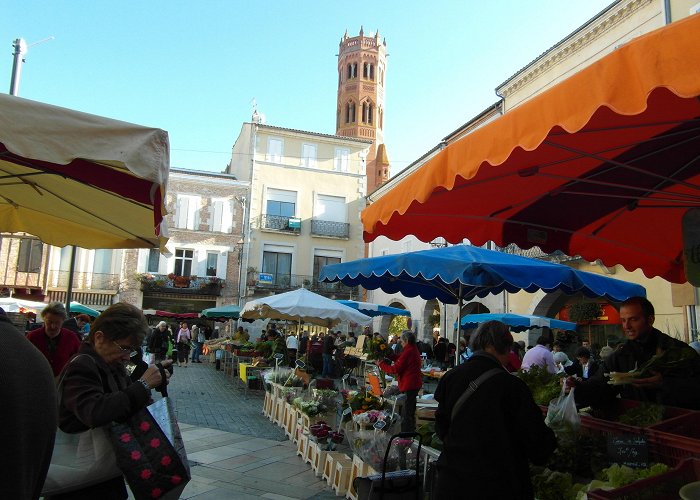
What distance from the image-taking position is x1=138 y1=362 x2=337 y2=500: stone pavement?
513 centimetres

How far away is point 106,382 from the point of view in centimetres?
233

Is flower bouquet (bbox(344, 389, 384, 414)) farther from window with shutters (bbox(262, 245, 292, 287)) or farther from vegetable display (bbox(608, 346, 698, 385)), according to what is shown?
window with shutters (bbox(262, 245, 292, 287))

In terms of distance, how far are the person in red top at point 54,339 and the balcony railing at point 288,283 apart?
82.7ft

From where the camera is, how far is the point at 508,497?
2.44m

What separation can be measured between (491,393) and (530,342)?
16955 millimetres

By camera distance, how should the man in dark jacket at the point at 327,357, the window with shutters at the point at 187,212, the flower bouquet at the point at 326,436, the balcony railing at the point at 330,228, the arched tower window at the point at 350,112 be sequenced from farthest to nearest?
the arched tower window at the point at 350,112, the balcony railing at the point at 330,228, the window with shutters at the point at 187,212, the man in dark jacket at the point at 327,357, the flower bouquet at the point at 326,436

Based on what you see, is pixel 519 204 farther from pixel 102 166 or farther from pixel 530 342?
pixel 530 342

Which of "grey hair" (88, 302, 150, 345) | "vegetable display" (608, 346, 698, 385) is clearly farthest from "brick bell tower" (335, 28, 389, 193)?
"grey hair" (88, 302, 150, 345)

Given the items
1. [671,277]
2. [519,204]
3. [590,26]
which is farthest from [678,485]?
[590,26]

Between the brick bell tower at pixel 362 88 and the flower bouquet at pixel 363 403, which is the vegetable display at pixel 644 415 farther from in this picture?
the brick bell tower at pixel 362 88

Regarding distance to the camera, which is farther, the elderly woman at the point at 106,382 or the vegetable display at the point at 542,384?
the vegetable display at the point at 542,384

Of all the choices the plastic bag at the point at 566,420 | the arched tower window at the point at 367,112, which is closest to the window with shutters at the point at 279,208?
the plastic bag at the point at 566,420

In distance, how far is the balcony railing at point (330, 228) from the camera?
32156mm

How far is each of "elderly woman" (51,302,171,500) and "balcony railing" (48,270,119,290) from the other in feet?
93.1
